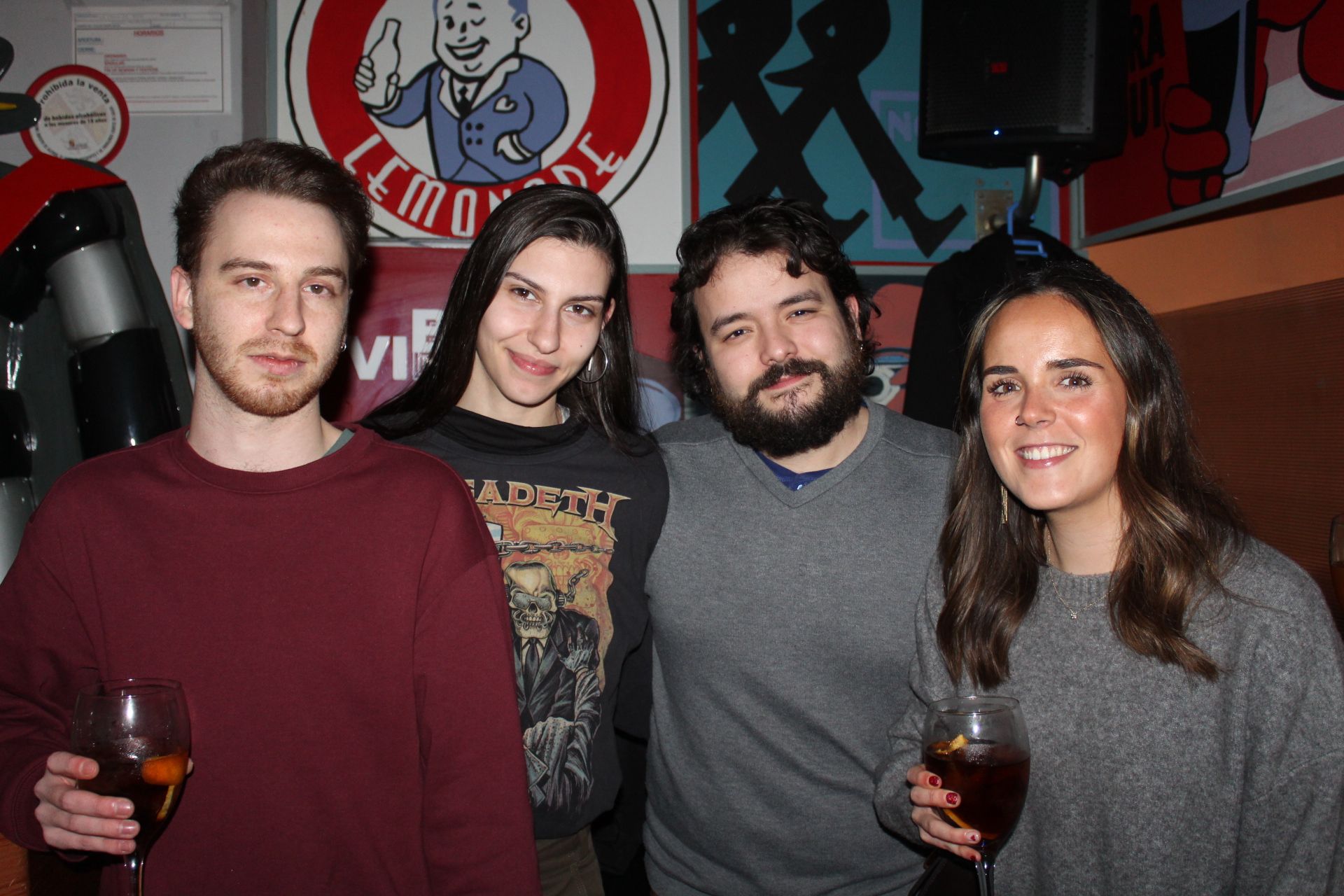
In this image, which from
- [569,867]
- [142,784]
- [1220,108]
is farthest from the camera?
[1220,108]

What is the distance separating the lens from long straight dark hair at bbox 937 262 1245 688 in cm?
140

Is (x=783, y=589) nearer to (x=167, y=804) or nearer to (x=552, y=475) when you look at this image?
(x=552, y=475)

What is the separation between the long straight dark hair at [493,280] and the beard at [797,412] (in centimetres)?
27

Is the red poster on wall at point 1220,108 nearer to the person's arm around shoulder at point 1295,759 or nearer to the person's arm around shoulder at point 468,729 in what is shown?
the person's arm around shoulder at point 1295,759

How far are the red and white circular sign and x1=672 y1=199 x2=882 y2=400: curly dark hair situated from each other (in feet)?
3.58

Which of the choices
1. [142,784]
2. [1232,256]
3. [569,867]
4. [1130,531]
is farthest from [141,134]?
[1232,256]

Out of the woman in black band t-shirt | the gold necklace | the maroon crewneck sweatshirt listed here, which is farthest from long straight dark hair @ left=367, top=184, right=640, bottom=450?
the gold necklace

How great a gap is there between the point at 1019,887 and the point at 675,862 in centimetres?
72

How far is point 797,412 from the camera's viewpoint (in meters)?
1.88

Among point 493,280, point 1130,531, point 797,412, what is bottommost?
point 1130,531

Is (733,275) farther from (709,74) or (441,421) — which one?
(709,74)

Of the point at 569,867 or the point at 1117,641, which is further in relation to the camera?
the point at 569,867

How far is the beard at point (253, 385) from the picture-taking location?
4.49 feet

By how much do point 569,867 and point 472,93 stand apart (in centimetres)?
252
